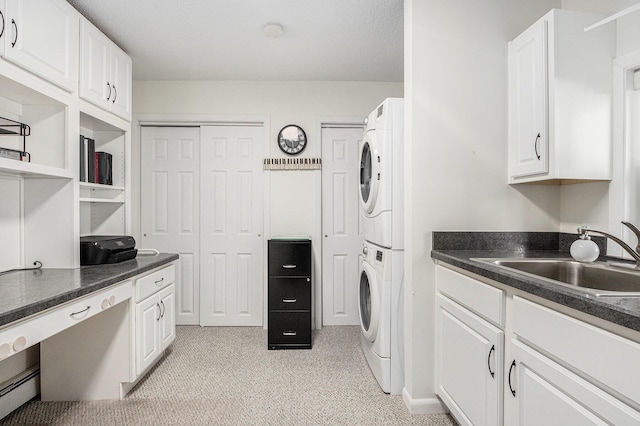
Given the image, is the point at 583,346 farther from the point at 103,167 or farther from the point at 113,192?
the point at 113,192

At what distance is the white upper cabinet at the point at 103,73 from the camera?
2129 mm

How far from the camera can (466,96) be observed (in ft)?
6.51

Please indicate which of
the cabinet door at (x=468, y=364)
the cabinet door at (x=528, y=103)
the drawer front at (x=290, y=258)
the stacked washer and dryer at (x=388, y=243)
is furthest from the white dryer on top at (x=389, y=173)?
the drawer front at (x=290, y=258)

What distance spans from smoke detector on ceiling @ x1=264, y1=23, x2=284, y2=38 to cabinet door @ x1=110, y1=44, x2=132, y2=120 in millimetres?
1118

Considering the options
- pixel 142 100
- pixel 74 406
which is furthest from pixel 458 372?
pixel 142 100

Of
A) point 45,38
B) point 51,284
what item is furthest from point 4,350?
point 45,38

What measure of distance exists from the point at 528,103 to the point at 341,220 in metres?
2.09

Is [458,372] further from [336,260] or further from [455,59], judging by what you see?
[336,260]

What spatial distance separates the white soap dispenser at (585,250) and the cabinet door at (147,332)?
2430 mm

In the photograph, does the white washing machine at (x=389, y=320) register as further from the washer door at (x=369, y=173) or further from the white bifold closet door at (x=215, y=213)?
the white bifold closet door at (x=215, y=213)

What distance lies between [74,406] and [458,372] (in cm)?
223

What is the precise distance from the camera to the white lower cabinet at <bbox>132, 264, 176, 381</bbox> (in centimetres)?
216

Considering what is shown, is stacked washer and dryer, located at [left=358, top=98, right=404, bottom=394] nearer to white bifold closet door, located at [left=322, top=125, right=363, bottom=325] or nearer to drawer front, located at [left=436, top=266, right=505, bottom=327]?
drawer front, located at [left=436, top=266, right=505, bottom=327]

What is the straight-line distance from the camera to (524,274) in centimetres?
127
